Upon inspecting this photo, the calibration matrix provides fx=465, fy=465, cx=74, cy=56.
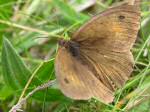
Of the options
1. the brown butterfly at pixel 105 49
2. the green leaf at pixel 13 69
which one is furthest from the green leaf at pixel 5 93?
the brown butterfly at pixel 105 49

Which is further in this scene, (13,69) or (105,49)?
(13,69)

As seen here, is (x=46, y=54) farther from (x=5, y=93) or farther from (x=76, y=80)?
(x=76, y=80)

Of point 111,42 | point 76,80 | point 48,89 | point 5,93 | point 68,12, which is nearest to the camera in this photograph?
point 76,80

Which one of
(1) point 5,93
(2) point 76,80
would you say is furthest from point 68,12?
(2) point 76,80

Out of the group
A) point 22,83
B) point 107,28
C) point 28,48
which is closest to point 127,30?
point 107,28

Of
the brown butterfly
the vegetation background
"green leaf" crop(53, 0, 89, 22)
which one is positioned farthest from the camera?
"green leaf" crop(53, 0, 89, 22)

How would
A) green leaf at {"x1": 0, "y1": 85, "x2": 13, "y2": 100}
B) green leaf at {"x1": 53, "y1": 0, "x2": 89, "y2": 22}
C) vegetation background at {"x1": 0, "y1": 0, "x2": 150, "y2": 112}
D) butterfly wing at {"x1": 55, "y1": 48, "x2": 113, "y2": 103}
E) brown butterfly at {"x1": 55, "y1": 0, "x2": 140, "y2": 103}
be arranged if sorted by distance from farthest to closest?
1. green leaf at {"x1": 53, "y1": 0, "x2": 89, "y2": 22}
2. green leaf at {"x1": 0, "y1": 85, "x2": 13, "y2": 100}
3. vegetation background at {"x1": 0, "y1": 0, "x2": 150, "y2": 112}
4. brown butterfly at {"x1": 55, "y1": 0, "x2": 140, "y2": 103}
5. butterfly wing at {"x1": 55, "y1": 48, "x2": 113, "y2": 103}

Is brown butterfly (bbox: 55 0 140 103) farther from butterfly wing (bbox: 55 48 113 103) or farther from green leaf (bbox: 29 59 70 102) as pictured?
green leaf (bbox: 29 59 70 102)

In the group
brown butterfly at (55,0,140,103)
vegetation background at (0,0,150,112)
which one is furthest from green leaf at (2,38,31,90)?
brown butterfly at (55,0,140,103)
